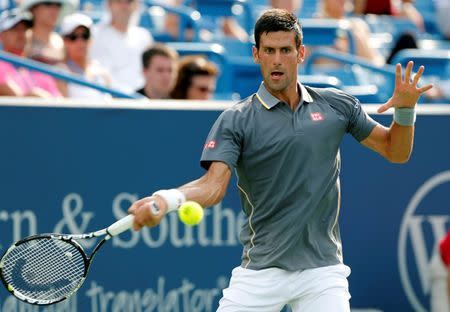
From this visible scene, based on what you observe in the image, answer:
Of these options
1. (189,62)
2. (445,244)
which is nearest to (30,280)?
(445,244)

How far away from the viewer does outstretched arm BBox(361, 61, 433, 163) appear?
5.38 m

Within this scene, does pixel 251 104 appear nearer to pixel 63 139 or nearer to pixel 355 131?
pixel 355 131

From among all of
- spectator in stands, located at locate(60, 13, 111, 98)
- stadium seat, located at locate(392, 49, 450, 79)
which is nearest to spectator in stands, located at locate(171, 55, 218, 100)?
spectator in stands, located at locate(60, 13, 111, 98)

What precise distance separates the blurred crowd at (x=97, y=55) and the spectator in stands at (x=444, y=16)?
104 inches

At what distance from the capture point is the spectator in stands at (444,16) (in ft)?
41.0

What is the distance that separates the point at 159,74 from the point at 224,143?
146 inches

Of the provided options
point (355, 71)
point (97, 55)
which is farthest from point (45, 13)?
point (355, 71)

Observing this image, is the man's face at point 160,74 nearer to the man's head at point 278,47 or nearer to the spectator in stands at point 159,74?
the spectator in stands at point 159,74

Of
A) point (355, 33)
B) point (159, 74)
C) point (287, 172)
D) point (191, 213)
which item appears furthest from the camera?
point (355, 33)

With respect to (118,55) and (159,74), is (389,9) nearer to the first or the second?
(118,55)

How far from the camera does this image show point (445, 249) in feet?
23.7

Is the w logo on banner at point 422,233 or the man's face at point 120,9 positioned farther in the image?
the man's face at point 120,9

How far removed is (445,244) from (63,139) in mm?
2389

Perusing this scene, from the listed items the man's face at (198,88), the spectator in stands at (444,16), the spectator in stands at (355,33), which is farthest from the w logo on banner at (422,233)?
the spectator in stands at (444,16)
